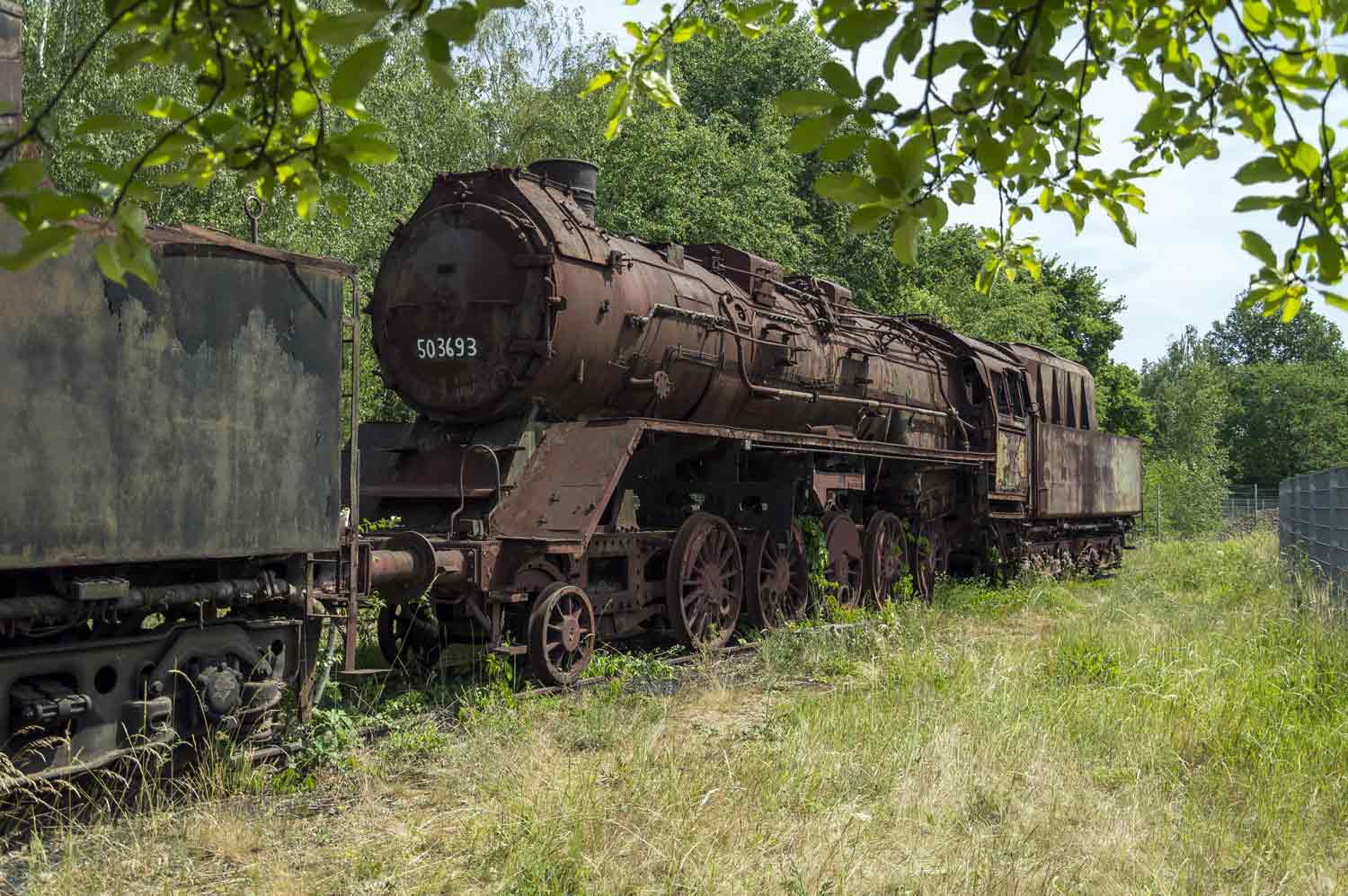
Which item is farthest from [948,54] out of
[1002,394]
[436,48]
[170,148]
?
[1002,394]

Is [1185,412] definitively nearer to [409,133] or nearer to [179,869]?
[409,133]

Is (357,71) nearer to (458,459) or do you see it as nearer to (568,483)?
(568,483)

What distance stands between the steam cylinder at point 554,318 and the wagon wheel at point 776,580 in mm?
1179

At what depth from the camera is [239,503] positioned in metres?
5.25

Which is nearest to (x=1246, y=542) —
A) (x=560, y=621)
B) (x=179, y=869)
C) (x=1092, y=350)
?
(x=560, y=621)

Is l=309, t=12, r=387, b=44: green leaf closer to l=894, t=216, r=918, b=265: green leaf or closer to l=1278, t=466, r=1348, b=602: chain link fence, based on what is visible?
l=894, t=216, r=918, b=265: green leaf

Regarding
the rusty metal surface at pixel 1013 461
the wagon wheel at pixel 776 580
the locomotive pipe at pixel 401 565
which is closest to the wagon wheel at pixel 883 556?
the wagon wheel at pixel 776 580

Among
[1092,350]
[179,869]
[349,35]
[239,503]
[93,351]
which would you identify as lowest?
[179,869]

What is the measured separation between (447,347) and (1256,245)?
21.4ft

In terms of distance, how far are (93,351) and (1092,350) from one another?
52.4 metres

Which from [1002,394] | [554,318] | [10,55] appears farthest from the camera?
[1002,394]

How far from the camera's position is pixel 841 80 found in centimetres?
267

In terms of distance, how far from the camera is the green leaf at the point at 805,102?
8.68ft

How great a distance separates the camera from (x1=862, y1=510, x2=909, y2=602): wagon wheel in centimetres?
1236
